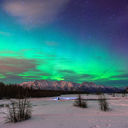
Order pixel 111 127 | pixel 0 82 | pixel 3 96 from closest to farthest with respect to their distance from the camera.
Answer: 1. pixel 111 127
2. pixel 3 96
3. pixel 0 82

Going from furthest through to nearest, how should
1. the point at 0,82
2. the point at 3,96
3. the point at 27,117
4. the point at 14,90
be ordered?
the point at 0,82 → the point at 14,90 → the point at 3,96 → the point at 27,117

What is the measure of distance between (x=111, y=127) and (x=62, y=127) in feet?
5.40

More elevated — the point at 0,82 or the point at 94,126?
the point at 0,82

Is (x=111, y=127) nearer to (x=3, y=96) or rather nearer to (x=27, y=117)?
(x=27, y=117)

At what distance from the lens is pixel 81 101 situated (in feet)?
38.8

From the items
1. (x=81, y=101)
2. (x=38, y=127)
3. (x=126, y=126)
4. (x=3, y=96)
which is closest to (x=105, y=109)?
(x=81, y=101)

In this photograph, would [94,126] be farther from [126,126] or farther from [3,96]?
[3,96]

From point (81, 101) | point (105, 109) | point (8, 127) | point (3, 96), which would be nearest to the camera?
point (8, 127)

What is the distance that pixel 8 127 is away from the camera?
192 inches

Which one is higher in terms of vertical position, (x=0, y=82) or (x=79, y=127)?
(x=0, y=82)

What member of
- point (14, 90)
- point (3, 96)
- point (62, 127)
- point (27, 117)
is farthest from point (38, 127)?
point (14, 90)

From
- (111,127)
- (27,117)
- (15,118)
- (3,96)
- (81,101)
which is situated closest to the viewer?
(111,127)

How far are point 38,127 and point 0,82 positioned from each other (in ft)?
115

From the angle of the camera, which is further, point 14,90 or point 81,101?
point 14,90
